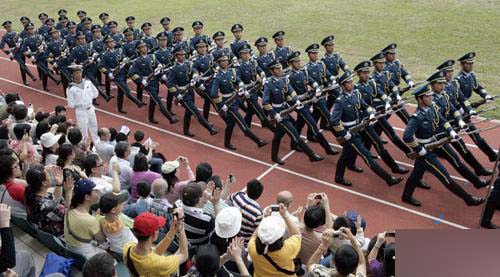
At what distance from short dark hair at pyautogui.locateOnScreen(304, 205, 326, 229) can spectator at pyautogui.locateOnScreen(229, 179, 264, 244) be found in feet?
1.98

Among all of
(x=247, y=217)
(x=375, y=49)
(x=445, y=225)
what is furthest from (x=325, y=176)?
(x=375, y=49)

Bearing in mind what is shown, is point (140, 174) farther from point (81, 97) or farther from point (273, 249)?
point (81, 97)

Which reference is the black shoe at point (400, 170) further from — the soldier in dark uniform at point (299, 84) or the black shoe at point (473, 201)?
the soldier in dark uniform at point (299, 84)

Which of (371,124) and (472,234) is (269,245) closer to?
(472,234)

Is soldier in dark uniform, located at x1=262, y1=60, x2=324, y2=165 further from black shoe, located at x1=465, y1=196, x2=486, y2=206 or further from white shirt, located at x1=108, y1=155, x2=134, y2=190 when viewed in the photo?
white shirt, located at x1=108, y1=155, x2=134, y2=190

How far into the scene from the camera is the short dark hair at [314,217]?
457cm

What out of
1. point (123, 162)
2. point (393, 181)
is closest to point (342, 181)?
point (393, 181)

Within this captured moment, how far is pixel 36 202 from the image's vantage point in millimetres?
5062

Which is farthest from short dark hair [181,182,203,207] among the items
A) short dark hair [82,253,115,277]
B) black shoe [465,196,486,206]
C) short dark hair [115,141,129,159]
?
black shoe [465,196,486,206]

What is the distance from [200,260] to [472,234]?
7.92 feet

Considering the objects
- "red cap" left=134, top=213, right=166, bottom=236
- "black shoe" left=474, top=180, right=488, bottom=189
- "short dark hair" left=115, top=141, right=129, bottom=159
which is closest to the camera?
"red cap" left=134, top=213, right=166, bottom=236

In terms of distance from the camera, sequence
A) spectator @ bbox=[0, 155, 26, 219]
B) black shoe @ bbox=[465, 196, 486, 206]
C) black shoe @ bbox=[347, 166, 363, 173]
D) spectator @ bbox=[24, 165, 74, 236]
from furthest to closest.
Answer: black shoe @ bbox=[347, 166, 363, 173] < black shoe @ bbox=[465, 196, 486, 206] < spectator @ bbox=[0, 155, 26, 219] < spectator @ bbox=[24, 165, 74, 236]

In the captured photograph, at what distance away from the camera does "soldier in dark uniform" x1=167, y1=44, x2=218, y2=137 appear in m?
10.2

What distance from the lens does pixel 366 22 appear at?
1822 centimetres
